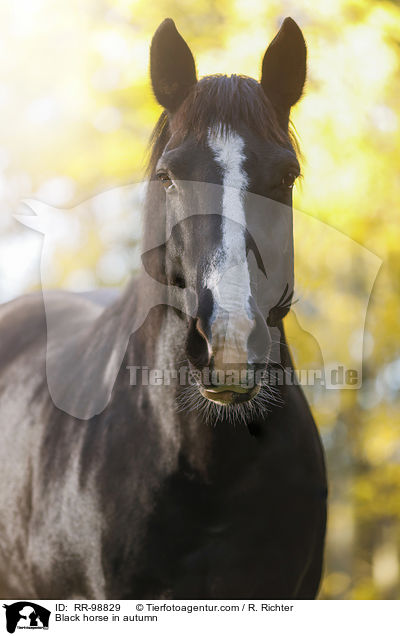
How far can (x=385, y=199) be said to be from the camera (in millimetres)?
3203

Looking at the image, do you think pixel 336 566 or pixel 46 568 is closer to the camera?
pixel 46 568

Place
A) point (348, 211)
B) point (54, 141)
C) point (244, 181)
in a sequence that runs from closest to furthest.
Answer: point (244, 181) < point (348, 211) < point (54, 141)

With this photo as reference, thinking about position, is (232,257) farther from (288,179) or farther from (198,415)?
(198,415)

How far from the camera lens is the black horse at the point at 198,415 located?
4.13 feet

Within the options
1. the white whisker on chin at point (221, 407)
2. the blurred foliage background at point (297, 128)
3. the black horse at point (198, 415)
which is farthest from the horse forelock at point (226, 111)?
the blurred foliage background at point (297, 128)

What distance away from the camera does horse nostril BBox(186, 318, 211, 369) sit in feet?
3.73

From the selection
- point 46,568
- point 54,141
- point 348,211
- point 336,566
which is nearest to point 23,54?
point 54,141

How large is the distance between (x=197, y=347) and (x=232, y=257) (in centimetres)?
21

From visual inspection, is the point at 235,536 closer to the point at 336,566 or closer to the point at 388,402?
the point at 388,402

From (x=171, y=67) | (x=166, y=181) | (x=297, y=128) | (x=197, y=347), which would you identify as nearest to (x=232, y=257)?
(x=197, y=347)

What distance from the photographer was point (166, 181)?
1390mm

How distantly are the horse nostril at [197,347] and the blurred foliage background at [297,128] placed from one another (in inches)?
65.8

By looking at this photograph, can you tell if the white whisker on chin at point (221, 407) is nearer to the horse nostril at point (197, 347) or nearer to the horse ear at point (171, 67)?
the horse nostril at point (197, 347)

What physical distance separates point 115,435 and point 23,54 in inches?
101
